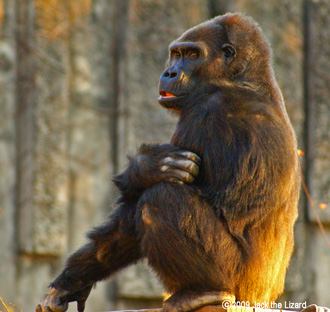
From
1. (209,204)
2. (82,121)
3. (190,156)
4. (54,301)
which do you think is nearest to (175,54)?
(190,156)

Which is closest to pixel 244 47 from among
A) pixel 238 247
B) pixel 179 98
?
pixel 179 98

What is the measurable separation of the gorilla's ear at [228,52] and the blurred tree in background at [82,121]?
2.67 meters

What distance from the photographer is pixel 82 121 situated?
6.97 metres

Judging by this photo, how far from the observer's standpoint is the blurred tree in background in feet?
21.9

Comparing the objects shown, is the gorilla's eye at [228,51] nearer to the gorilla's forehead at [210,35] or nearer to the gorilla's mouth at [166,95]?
the gorilla's forehead at [210,35]

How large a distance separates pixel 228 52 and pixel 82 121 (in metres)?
3.21

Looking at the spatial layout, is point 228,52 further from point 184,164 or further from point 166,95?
point 184,164

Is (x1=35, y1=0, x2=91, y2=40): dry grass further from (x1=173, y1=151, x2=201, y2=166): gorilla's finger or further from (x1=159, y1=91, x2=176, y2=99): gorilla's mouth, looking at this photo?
(x1=173, y1=151, x2=201, y2=166): gorilla's finger

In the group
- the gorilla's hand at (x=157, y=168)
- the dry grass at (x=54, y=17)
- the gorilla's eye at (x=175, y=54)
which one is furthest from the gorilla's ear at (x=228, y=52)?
the dry grass at (x=54, y=17)

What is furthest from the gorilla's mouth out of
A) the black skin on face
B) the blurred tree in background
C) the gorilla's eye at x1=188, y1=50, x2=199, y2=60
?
the blurred tree in background

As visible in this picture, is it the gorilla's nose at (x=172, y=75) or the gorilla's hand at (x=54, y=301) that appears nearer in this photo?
the gorilla's hand at (x=54, y=301)

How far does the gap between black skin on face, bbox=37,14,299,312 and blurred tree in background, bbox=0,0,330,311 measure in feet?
9.14

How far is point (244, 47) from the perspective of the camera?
3980mm

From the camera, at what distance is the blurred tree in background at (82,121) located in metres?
6.66
